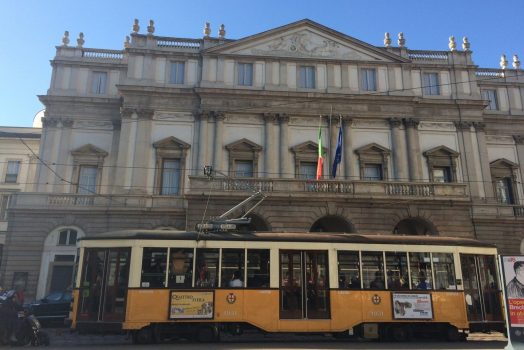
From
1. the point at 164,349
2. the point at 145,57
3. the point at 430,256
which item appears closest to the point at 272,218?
the point at 430,256

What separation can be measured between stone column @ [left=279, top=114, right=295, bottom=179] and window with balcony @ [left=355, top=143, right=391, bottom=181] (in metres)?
4.34

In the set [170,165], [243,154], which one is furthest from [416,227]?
[170,165]

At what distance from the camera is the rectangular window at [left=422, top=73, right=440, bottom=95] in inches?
1166

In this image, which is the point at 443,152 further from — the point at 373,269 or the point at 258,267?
the point at 258,267

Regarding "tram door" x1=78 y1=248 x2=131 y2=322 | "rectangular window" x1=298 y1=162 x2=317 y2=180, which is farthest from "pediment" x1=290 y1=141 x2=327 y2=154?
"tram door" x1=78 y1=248 x2=131 y2=322

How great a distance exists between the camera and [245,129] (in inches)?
1080

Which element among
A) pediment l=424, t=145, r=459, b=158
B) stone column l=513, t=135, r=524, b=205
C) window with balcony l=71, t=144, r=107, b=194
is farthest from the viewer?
stone column l=513, t=135, r=524, b=205

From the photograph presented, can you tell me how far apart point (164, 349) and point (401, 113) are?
22196 mm

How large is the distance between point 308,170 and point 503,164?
1373 cm

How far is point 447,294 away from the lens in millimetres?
13422

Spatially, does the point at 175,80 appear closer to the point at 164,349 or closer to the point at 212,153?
the point at 212,153

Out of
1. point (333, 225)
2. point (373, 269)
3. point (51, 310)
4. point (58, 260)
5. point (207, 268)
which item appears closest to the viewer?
point (207, 268)

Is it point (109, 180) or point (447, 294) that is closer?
point (447, 294)

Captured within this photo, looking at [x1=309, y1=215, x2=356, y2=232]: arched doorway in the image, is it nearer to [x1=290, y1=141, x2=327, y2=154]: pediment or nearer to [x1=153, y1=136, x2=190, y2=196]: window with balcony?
[x1=290, y1=141, x2=327, y2=154]: pediment
